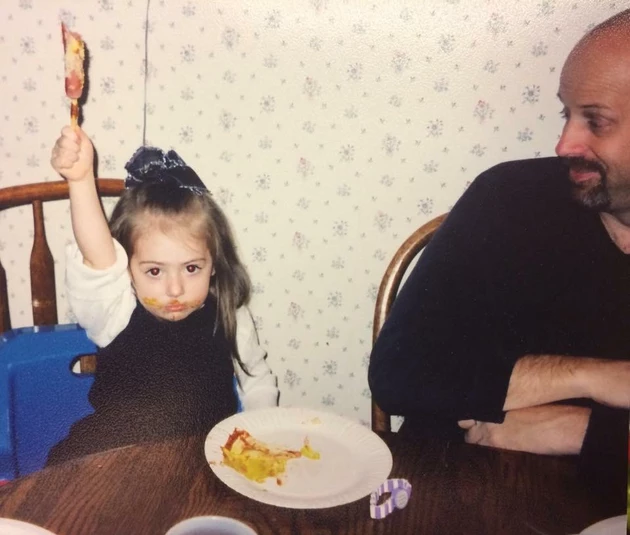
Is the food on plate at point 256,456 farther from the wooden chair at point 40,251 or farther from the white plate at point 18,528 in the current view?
the wooden chair at point 40,251

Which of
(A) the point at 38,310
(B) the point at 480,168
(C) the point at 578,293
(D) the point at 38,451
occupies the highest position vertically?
(B) the point at 480,168

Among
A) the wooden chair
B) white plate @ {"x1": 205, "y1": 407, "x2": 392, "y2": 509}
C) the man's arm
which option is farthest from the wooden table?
the wooden chair

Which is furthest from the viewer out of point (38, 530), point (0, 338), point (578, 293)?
point (578, 293)

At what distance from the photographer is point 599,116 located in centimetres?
86

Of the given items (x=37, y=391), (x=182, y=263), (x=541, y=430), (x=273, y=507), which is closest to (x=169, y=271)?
(x=182, y=263)

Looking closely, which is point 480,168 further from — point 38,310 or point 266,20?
point 38,310

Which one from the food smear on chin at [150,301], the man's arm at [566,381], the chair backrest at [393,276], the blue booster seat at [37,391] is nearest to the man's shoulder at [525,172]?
the chair backrest at [393,276]

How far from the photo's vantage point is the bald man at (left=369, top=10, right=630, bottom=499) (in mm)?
784

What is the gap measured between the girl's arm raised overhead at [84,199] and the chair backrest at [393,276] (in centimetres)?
41

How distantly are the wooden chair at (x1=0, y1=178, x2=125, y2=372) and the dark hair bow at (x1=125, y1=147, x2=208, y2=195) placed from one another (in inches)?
0.9

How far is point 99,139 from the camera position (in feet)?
2.92

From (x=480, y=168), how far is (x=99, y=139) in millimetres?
606

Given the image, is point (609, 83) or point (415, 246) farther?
point (415, 246)

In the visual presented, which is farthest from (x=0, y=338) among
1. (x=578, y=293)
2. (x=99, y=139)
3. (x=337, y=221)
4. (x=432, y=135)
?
(x=578, y=293)
